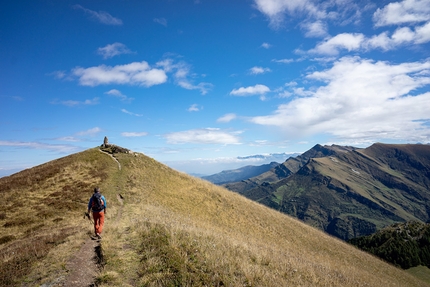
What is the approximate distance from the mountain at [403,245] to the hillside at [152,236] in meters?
77.9

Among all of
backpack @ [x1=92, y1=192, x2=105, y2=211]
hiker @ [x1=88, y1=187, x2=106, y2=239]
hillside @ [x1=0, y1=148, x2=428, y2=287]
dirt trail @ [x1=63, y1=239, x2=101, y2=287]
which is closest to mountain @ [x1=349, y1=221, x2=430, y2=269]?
hillside @ [x1=0, y1=148, x2=428, y2=287]

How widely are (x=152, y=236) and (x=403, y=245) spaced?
13187 centimetres

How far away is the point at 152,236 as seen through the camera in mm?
14492

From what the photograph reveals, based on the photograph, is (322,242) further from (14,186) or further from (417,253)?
(417,253)

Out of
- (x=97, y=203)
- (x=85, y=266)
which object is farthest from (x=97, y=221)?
(x=85, y=266)

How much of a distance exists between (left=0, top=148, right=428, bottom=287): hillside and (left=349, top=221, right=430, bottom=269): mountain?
77939 millimetres

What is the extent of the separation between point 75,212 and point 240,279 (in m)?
24.7

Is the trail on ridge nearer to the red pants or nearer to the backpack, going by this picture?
the red pants

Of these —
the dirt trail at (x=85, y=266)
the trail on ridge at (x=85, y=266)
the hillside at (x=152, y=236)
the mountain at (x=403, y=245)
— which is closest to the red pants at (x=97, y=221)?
the hillside at (x=152, y=236)

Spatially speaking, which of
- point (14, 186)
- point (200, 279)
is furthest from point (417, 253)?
point (14, 186)

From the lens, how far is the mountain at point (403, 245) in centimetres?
9225

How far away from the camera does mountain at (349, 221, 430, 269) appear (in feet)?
303

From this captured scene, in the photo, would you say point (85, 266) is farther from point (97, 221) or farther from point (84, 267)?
point (97, 221)

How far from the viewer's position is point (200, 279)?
383 inches
